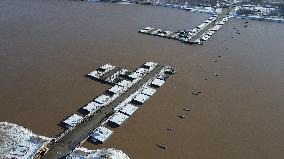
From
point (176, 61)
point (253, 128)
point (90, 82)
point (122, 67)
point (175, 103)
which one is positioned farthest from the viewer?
point (176, 61)

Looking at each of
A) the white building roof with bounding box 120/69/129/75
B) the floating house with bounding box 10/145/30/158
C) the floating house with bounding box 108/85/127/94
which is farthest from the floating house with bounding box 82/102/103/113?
the white building roof with bounding box 120/69/129/75

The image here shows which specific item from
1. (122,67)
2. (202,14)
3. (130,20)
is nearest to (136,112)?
(122,67)

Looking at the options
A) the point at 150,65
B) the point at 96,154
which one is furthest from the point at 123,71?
the point at 96,154

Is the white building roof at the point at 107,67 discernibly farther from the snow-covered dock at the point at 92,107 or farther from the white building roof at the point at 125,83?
the snow-covered dock at the point at 92,107

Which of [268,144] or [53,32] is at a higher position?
[53,32]

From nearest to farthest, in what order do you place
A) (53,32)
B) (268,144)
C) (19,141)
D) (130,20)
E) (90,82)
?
(19,141), (268,144), (90,82), (53,32), (130,20)

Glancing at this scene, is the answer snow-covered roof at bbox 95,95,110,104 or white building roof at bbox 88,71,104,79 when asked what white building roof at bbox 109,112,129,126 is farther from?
white building roof at bbox 88,71,104,79

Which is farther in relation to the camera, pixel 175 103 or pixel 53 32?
pixel 53 32

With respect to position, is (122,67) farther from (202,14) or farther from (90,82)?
(202,14)
